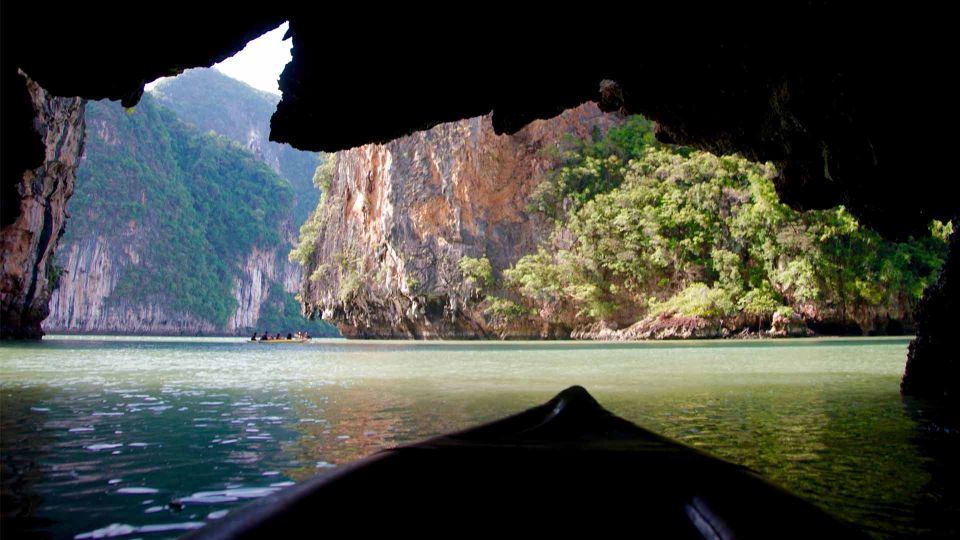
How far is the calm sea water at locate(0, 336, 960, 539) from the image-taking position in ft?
9.12

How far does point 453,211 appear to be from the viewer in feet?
131

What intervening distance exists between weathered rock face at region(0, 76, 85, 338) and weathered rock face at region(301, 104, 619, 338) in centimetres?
1713

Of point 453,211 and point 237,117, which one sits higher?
point 237,117

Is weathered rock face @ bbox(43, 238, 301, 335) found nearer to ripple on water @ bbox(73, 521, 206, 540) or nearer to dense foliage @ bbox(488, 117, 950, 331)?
dense foliage @ bbox(488, 117, 950, 331)

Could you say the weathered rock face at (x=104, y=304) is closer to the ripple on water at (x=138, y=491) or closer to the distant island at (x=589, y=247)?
the distant island at (x=589, y=247)

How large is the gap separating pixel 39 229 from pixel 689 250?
29.5 metres

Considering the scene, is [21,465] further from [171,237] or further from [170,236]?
[171,237]

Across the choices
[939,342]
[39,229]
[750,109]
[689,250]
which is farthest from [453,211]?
[939,342]

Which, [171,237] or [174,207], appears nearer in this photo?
[171,237]

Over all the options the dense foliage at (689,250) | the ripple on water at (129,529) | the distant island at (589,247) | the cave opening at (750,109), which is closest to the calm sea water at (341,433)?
the ripple on water at (129,529)

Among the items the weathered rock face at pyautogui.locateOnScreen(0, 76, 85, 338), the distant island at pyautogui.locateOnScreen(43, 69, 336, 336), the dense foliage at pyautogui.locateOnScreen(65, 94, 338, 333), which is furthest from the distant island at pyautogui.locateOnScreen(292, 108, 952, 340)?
the dense foliage at pyautogui.locateOnScreen(65, 94, 338, 333)

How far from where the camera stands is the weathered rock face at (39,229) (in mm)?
24172

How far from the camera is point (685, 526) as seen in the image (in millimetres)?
1659

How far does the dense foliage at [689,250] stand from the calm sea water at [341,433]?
21015 millimetres
